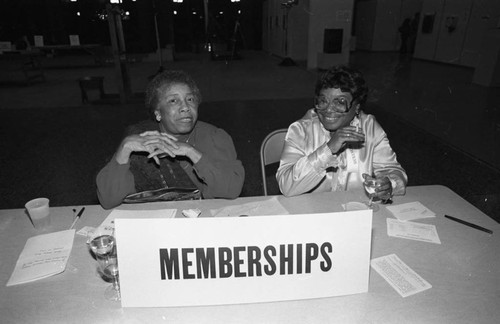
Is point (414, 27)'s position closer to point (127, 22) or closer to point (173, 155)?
point (127, 22)

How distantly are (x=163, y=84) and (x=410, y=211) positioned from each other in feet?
4.77

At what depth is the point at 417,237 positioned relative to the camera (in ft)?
4.57

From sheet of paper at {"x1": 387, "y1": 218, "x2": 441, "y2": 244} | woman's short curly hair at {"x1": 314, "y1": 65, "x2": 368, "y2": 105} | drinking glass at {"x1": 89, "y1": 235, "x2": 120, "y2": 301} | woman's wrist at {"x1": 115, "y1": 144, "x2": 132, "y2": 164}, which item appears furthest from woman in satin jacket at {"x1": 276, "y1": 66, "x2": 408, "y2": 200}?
drinking glass at {"x1": 89, "y1": 235, "x2": 120, "y2": 301}

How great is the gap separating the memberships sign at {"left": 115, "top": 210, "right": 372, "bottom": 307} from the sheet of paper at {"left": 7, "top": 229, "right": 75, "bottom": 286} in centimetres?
35

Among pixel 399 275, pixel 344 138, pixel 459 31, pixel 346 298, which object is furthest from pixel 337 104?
pixel 459 31

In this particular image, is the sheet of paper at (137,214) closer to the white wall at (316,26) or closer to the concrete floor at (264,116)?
the concrete floor at (264,116)

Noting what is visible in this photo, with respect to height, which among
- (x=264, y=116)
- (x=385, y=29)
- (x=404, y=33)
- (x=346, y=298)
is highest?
(x=385, y=29)

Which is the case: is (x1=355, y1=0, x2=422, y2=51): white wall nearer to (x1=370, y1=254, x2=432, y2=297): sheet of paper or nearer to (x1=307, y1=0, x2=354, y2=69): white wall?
(x1=307, y1=0, x2=354, y2=69): white wall

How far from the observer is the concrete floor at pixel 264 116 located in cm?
393

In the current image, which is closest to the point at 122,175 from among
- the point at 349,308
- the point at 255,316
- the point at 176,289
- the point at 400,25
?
the point at 176,289

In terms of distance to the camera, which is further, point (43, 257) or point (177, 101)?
point (177, 101)

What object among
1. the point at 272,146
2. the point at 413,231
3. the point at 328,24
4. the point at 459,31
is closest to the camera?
the point at 413,231

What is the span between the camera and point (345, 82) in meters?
1.88

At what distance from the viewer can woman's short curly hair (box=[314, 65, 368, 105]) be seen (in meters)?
1.88
